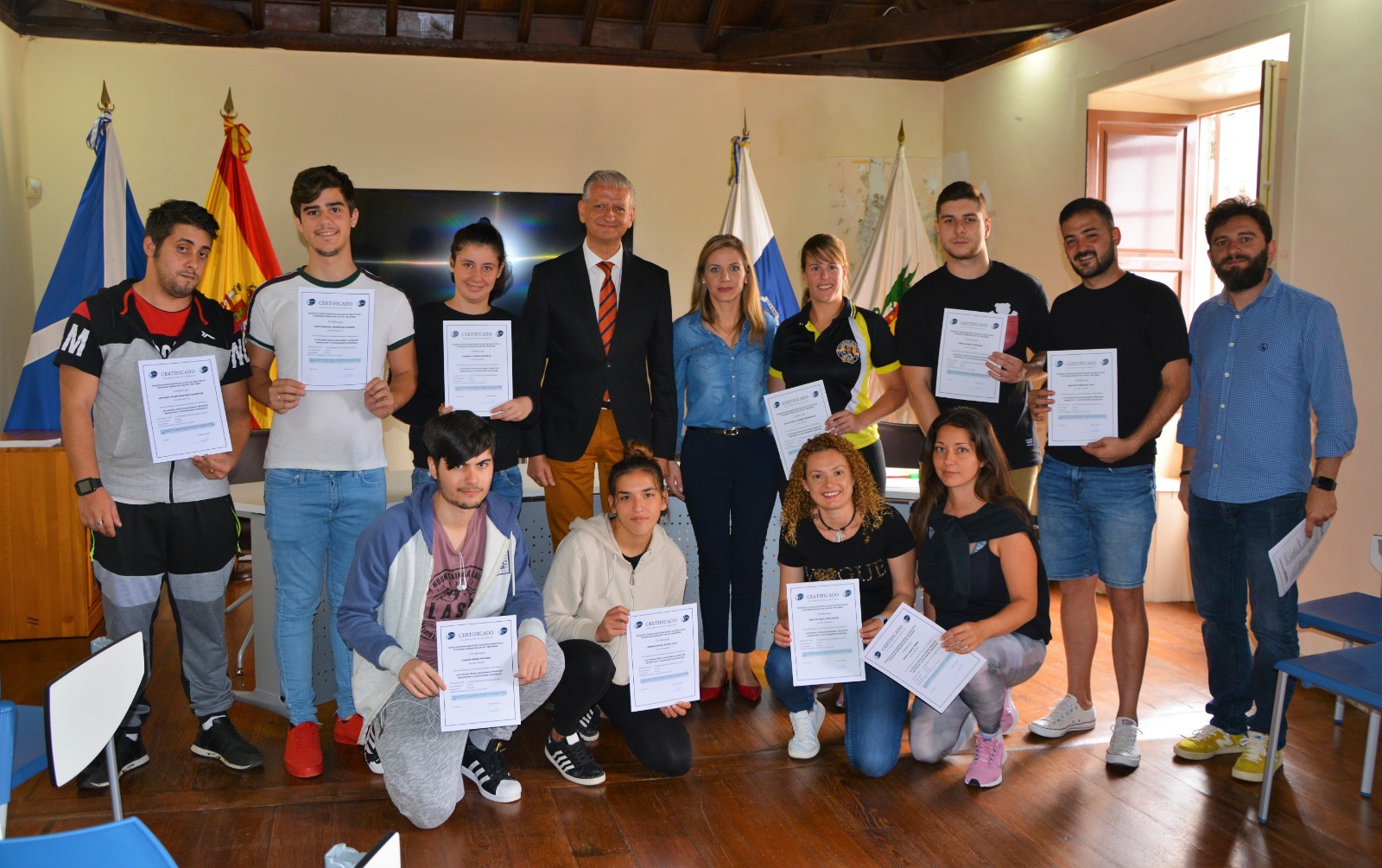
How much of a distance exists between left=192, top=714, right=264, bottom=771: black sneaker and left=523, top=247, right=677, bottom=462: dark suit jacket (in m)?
1.28

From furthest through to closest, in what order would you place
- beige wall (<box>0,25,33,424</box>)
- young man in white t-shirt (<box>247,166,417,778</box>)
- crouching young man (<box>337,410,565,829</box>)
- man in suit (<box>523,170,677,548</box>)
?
1. beige wall (<box>0,25,33,424</box>)
2. man in suit (<box>523,170,677,548</box>)
3. young man in white t-shirt (<box>247,166,417,778</box>)
4. crouching young man (<box>337,410,565,829</box>)

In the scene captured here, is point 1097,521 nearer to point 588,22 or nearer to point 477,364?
point 477,364

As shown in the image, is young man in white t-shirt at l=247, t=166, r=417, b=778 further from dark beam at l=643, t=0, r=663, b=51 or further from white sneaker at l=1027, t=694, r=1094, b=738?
dark beam at l=643, t=0, r=663, b=51

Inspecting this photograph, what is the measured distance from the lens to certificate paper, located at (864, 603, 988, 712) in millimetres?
2961

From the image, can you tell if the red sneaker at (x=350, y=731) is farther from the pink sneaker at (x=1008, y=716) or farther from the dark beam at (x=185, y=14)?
the dark beam at (x=185, y=14)

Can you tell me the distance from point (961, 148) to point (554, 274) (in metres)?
4.19

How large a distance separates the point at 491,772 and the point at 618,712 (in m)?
0.42

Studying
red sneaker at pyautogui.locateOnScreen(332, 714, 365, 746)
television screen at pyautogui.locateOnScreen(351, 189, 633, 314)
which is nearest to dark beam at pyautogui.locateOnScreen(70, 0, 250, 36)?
television screen at pyautogui.locateOnScreen(351, 189, 633, 314)

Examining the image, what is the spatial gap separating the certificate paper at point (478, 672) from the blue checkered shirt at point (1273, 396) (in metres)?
2.20

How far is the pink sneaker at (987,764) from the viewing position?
3033 millimetres

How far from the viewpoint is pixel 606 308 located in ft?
11.6

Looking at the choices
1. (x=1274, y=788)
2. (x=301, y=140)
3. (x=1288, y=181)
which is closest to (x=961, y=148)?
(x=1288, y=181)

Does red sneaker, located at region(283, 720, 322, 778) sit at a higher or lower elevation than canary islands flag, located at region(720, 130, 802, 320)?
lower

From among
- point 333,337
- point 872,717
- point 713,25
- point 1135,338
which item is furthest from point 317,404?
point 713,25
